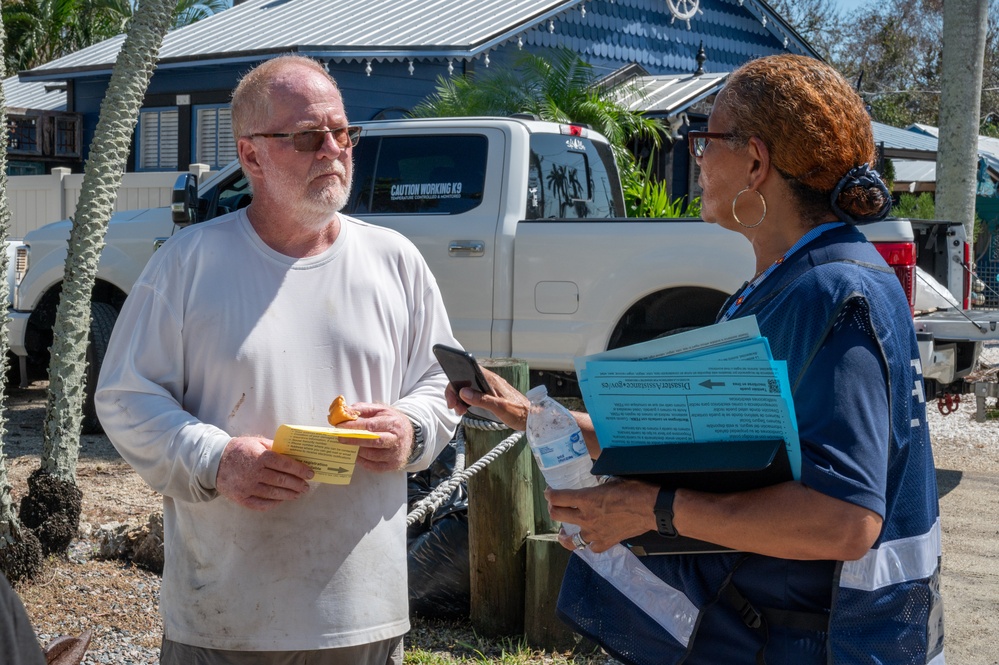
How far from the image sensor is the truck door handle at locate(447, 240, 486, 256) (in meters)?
7.67

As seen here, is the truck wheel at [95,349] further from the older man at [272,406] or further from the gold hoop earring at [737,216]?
the gold hoop earring at [737,216]

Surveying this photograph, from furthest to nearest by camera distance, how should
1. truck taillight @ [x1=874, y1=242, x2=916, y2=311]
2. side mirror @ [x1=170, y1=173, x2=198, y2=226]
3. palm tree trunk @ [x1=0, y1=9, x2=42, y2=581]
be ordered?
side mirror @ [x1=170, y1=173, x2=198, y2=226]
truck taillight @ [x1=874, y1=242, x2=916, y2=311]
palm tree trunk @ [x1=0, y1=9, x2=42, y2=581]

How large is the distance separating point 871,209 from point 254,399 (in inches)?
53.3

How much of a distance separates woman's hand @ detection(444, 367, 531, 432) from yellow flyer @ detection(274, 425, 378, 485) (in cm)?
23

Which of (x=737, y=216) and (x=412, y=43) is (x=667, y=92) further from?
(x=737, y=216)

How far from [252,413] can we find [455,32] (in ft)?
46.0

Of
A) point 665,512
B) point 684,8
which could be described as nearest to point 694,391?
point 665,512

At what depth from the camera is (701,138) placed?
7.13ft

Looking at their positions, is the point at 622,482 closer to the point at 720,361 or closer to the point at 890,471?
the point at 720,361

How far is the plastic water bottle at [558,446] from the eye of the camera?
204cm

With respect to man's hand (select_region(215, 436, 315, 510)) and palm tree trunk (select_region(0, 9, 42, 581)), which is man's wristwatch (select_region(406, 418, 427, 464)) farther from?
palm tree trunk (select_region(0, 9, 42, 581))

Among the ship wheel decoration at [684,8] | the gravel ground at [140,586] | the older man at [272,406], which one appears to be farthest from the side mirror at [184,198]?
the ship wheel decoration at [684,8]

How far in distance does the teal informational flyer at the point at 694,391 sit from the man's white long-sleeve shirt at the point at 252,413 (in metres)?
0.74

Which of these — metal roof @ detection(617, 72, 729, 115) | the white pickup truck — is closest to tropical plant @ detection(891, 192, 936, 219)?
metal roof @ detection(617, 72, 729, 115)
